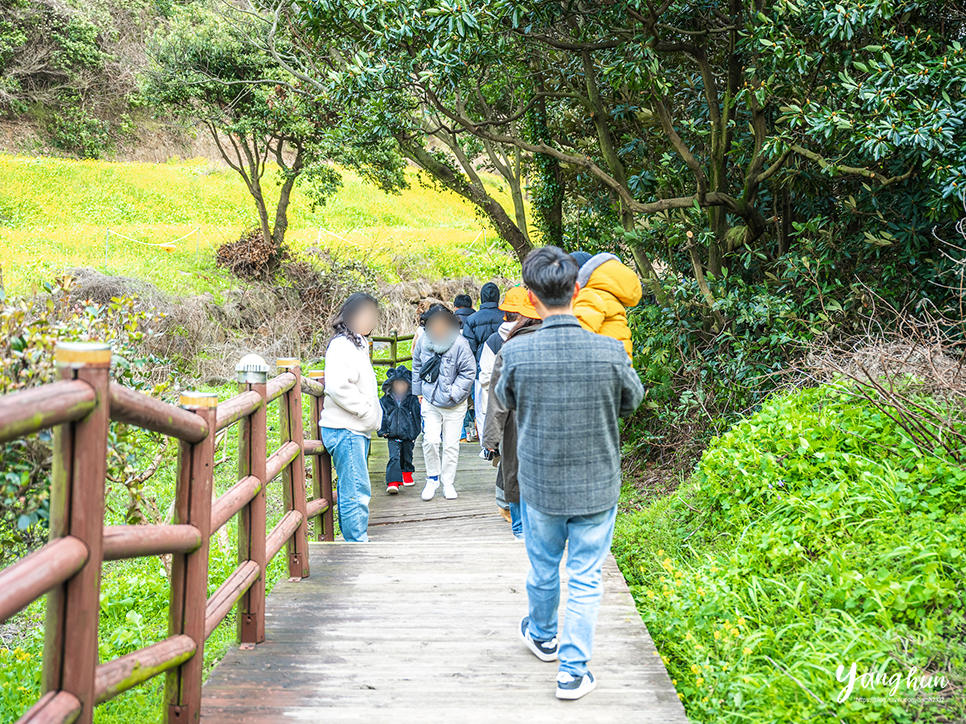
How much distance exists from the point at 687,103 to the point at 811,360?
396 centimetres

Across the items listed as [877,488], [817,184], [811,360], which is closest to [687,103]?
[817,184]

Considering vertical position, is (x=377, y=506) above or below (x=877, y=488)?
below

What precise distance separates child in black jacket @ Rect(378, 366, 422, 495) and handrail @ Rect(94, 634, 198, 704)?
3891 mm

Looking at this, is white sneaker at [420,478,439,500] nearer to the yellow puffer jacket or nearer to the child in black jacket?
the child in black jacket

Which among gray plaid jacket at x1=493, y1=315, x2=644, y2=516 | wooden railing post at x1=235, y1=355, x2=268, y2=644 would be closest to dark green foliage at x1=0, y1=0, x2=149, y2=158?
wooden railing post at x1=235, y1=355, x2=268, y2=644

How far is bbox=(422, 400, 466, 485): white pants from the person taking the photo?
20.6 ft

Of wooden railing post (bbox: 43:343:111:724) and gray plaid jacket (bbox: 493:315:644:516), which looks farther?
gray plaid jacket (bbox: 493:315:644:516)

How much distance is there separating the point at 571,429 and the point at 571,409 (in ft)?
0.25

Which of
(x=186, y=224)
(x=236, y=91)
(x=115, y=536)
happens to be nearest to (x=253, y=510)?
(x=115, y=536)

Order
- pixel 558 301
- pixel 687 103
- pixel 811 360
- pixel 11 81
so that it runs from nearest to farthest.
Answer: pixel 558 301, pixel 811 360, pixel 687 103, pixel 11 81

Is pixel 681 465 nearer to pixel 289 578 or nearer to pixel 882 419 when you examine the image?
pixel 882 419

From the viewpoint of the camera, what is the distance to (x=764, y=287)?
20.5 ft

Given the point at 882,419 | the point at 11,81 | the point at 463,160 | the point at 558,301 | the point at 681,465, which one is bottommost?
the point at 681,465

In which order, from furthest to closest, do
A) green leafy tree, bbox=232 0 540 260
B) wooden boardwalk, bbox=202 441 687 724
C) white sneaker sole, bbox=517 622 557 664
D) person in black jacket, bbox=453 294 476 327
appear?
person in black jacket, bbox=453 294 476 327
green leafy tree, bbox=232 0 540 260
white sneaker sole, bbox=517 622 557 664
wooden boardwalk, bbox=202 441 687 724
